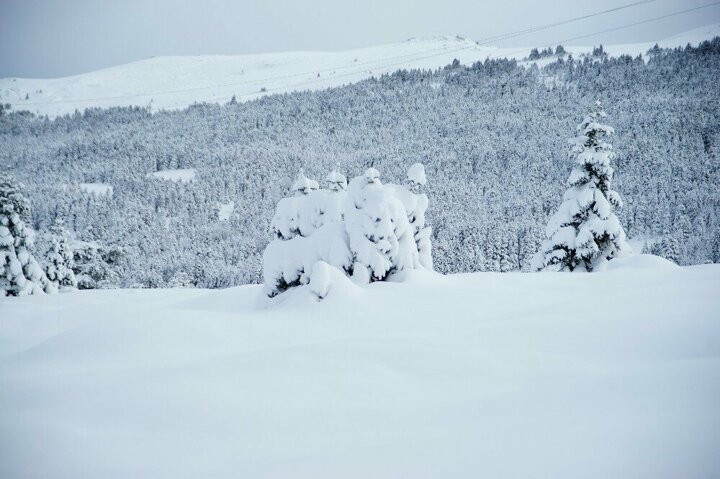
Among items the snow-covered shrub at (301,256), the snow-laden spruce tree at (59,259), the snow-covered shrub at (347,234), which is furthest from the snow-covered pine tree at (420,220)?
the snow-laden spruce tree at (59,259)

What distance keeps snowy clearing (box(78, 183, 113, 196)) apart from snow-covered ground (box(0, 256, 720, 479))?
18046 cm

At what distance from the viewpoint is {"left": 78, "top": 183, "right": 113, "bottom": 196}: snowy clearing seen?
16398 cm

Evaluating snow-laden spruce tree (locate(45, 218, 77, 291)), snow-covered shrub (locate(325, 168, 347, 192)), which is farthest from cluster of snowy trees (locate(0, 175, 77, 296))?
snow-covered shrub (locate(325, 168, 347, 192))

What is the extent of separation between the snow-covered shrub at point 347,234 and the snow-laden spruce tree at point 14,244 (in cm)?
1838

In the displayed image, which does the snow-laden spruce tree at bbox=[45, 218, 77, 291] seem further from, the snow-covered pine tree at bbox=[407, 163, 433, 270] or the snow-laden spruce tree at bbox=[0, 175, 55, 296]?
the snow-covered pine tree at bbox=[407, 163, 433, 270]

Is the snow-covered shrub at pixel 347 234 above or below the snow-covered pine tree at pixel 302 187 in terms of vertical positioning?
below

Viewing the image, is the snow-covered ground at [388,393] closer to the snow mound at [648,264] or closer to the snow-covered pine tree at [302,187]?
the snow mound at [648,264]

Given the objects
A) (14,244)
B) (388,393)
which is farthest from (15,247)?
(388,393)

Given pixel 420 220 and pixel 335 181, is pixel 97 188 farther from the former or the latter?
pixel 420 220

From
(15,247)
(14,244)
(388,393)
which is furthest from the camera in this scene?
(15,247)

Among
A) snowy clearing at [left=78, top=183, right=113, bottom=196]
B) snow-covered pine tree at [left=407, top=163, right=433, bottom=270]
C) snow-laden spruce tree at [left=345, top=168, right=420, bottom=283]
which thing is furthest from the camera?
snowy clearing at [left=78, top=183, right=113, bottom=196]

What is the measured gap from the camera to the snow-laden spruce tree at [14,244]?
23.5 meters

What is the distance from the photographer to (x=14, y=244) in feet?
79.6

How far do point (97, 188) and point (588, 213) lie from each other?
19809 cm
